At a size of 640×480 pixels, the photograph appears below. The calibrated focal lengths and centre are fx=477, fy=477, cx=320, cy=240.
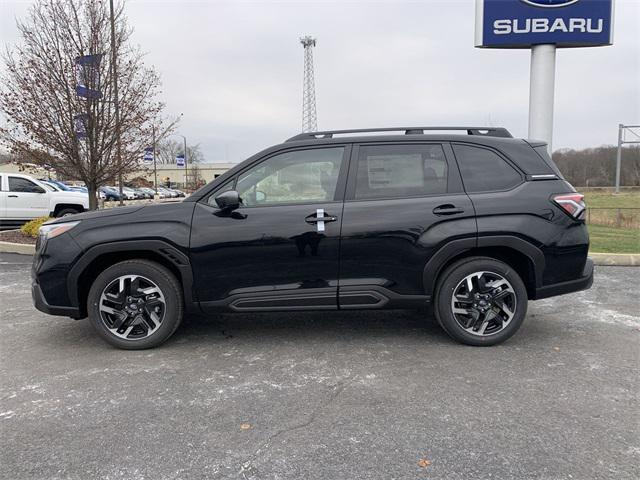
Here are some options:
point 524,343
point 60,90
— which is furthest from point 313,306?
point 60,90

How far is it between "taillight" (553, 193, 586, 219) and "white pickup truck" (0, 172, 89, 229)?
1209cm

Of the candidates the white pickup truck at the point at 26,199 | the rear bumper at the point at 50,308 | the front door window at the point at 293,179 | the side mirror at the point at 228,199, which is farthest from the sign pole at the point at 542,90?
the white pickup truck at the point at 26,199

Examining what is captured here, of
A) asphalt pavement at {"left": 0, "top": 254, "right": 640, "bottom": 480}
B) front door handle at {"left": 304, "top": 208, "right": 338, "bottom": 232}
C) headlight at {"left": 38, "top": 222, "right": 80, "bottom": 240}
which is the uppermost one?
front door handle at {"left": 304, "top": 208, "right": 338, "bottom": 232}

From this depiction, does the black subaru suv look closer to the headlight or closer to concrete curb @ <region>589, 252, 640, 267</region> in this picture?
the headlight

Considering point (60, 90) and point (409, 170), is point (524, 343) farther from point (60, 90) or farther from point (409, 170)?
point (60, 90)

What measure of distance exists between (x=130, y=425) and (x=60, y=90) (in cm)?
891

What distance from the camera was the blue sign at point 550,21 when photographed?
9.93m

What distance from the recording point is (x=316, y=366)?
3691 mm

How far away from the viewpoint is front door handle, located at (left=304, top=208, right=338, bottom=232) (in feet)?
13.0

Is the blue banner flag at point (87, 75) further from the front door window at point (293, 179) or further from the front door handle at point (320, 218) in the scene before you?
the front door handle at point (320, 218)

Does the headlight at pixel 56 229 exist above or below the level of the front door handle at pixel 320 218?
below

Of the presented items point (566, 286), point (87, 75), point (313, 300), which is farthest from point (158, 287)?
point (87, 75)

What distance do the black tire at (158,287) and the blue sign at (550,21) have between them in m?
9.41

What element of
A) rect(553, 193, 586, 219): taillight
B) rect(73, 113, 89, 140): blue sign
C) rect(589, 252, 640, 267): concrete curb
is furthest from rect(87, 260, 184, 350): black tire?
rect(73, 113, 89, 140): blue sign
